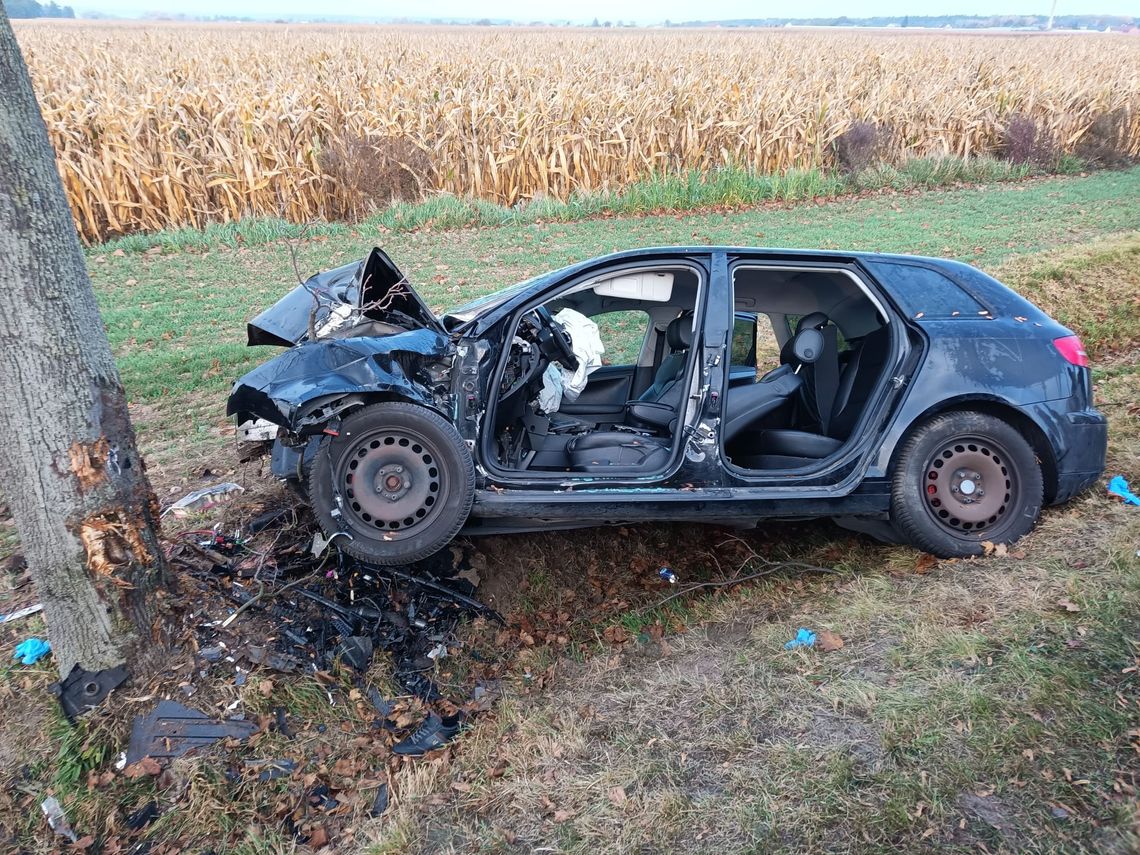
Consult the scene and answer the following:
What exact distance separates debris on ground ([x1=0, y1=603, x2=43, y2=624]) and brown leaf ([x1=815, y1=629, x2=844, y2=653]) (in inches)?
159

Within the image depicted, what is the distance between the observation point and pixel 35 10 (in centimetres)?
9038

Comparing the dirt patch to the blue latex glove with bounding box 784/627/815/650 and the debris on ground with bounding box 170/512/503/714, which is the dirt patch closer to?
the blue latex glove with bounding box 784/627/815/650

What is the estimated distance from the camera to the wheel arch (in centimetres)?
451

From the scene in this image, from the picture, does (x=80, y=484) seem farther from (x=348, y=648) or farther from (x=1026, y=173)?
(x=1026, y=173)

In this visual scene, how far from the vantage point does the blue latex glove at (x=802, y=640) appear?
411cm

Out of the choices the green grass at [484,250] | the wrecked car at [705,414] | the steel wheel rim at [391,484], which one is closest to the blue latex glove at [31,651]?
the wrecked car at [705,414]

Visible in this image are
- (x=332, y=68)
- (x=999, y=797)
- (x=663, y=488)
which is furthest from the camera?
(x=332, y=68)

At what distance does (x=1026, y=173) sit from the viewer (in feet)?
57.1

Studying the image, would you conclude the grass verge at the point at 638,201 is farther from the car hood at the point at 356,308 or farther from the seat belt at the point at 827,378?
the seat belt at the point at 827,378

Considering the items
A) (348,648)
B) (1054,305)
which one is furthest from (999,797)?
(1054,305)

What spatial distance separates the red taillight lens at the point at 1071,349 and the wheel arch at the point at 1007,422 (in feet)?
1.50

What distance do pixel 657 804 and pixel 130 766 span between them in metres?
2.26

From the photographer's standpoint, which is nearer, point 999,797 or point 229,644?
point 999,797

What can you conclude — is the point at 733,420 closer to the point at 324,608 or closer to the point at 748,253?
the point at 748,253
